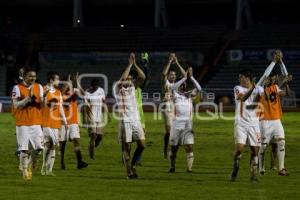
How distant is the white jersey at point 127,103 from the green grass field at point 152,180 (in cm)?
123

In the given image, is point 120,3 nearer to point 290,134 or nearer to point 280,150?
point 290,134

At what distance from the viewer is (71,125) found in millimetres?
22031

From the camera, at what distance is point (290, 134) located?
34.2 m

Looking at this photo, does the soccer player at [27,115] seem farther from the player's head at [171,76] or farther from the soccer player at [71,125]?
the player's head at [171,76]

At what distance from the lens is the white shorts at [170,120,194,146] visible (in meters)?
21.3

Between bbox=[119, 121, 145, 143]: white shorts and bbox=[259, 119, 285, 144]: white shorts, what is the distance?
279cm

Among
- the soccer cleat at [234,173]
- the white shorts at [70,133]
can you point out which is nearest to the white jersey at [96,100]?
the white shorts at [70,133]

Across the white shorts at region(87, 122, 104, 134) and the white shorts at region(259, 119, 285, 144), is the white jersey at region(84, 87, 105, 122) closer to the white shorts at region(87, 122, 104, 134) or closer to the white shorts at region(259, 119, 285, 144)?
the white shorts at region(87, 122, 104, 134)

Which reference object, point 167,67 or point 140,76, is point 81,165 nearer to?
point 167,67

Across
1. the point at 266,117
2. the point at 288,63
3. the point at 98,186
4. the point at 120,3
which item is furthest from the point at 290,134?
the point at 120,3

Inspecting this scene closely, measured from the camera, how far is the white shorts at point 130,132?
62.8 feet

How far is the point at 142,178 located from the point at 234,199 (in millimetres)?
4000

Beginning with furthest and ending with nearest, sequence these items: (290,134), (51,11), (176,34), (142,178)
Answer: (51,11), (176,34), (290,134), (142,178)

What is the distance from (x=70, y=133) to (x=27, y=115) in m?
3.53
